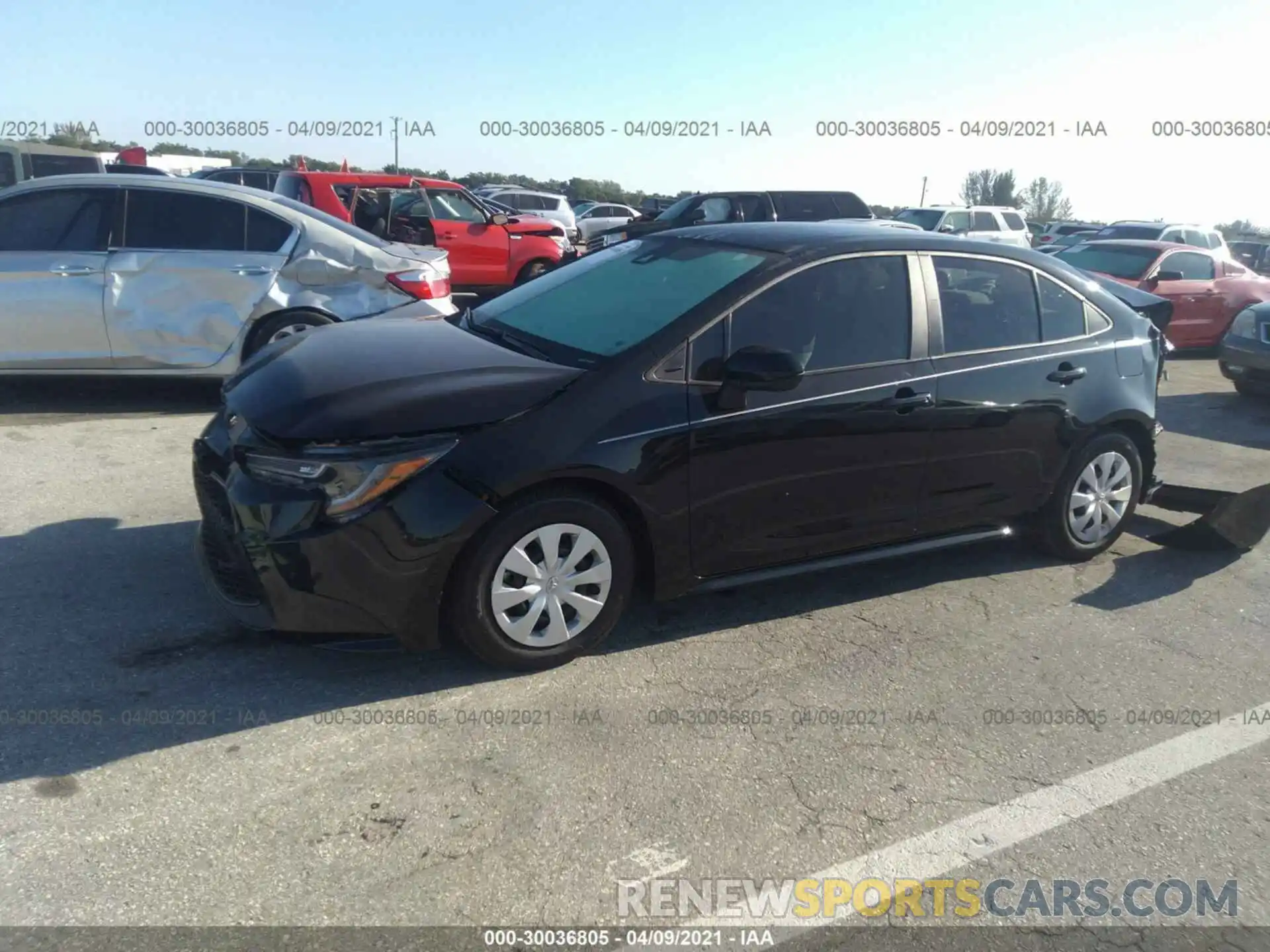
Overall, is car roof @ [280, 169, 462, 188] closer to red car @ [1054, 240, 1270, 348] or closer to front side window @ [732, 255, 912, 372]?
red car @ [1054, 240, 1270, 348]

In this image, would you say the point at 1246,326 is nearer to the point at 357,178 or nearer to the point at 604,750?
the point at 604,750

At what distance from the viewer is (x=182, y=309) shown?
23.2 feet

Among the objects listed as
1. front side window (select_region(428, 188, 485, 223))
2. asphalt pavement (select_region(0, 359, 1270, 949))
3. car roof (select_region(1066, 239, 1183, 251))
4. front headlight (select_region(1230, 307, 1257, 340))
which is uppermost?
front side window (select_region(428, 188, 485, 223))

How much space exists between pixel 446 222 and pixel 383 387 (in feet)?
35.6

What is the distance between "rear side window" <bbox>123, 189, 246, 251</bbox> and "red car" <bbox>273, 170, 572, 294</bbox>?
16.2 ft

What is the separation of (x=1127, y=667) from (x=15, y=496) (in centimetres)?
556

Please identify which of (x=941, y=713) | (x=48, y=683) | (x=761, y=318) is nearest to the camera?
(x=48, y=683)

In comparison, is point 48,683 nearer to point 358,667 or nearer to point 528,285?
point 358,667

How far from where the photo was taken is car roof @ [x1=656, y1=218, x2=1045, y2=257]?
177 inches

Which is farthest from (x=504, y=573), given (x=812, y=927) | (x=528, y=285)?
(x=528, y=285)

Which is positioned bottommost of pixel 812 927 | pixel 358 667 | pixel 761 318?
pixel 812 927

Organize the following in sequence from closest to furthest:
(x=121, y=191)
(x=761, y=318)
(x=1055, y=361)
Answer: (x=761, y=318) < (x=1055, y=361) < (x=121, y=191)

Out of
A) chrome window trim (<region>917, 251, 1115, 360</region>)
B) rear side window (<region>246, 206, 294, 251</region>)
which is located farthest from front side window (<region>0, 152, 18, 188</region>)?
chrome window trim (<region>917, 251, 1115, 360</region>)

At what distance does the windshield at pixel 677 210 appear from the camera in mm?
16109
